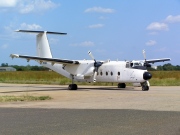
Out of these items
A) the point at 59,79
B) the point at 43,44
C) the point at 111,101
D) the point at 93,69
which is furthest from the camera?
the point at 59,79

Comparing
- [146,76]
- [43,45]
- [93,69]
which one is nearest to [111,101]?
[146,76]

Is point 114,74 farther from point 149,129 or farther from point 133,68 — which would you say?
point 149,129

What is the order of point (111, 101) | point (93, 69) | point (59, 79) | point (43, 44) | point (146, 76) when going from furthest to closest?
point (59, 79)
point (43, 44)
point (93, 69)
point (146, 76)
point (111, 101)

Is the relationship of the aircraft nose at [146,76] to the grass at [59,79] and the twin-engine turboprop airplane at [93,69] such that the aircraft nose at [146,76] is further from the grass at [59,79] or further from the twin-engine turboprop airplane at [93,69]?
the grass at [59,79]

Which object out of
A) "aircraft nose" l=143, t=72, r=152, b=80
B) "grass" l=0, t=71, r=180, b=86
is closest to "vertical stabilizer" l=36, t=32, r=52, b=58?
"grass" l=0, t=71, r=180, b=86

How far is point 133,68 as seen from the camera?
37656 mm

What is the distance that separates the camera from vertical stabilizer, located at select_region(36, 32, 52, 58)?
44250mm

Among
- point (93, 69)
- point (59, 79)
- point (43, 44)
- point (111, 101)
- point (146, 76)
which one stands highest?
point (43, 44)

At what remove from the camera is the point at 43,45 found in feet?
145

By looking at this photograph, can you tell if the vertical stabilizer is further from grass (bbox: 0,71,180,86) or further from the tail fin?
grass (bbox: 0,71,180,86)

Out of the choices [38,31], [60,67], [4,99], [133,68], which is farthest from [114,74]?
[4,99]

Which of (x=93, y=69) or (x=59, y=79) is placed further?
(x=59, y=79)

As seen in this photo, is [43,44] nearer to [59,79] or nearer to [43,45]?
[43,45]

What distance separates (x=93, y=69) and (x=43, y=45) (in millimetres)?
7282
